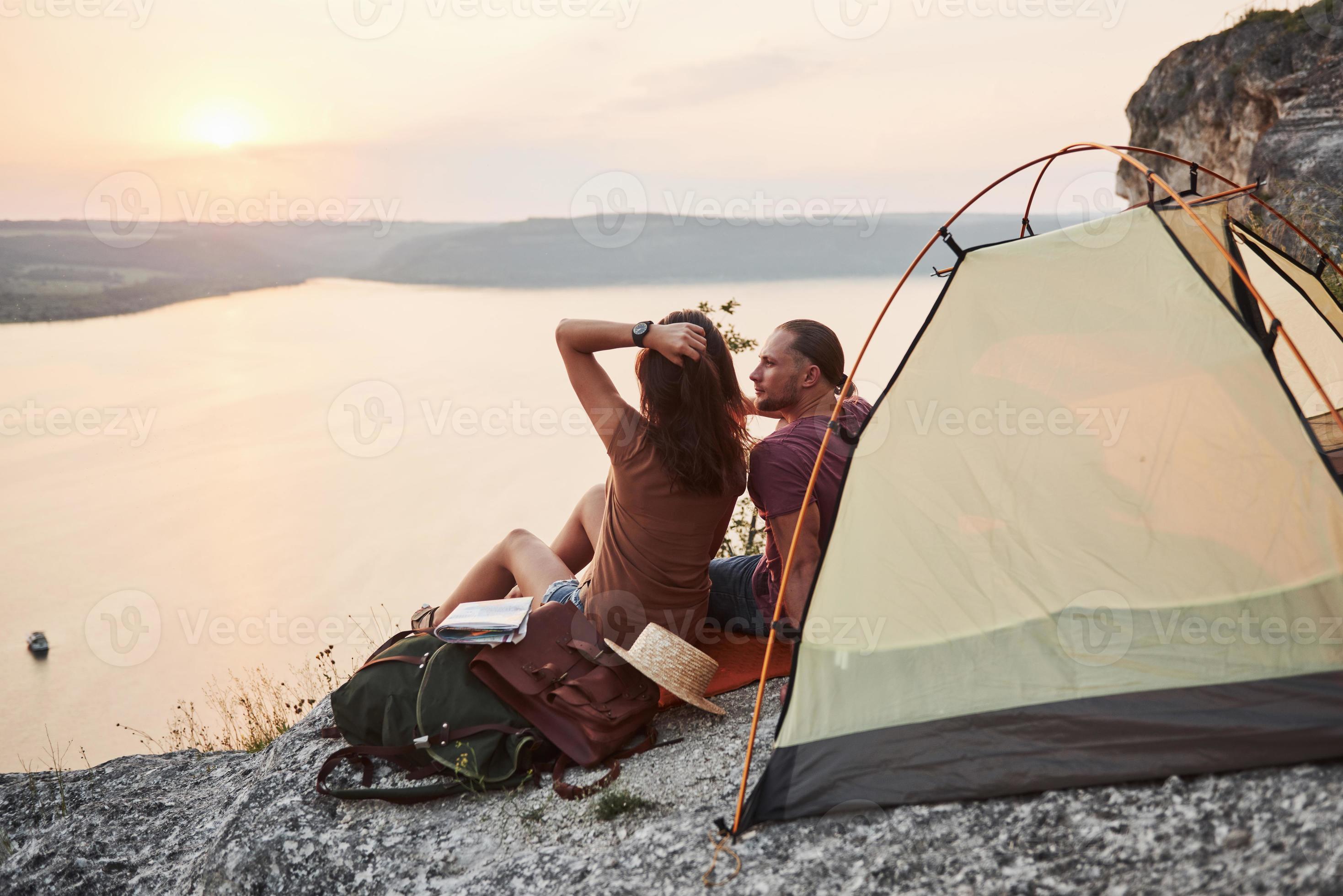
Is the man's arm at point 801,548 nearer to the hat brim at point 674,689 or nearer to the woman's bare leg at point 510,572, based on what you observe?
the hat brim at point 674,689

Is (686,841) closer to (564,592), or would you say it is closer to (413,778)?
(413,778)

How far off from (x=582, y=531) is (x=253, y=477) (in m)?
22.4

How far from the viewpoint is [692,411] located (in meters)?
3.21

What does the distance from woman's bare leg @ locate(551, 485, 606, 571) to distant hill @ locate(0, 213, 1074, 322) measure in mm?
22420

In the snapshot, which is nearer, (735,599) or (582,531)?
(735,599)

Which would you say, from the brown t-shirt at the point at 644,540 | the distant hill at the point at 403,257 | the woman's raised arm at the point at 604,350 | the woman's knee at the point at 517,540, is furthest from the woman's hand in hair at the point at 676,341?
the distant hill at the point at 403,257

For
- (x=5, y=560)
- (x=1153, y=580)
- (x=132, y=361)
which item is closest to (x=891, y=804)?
(x=1153, y=580)

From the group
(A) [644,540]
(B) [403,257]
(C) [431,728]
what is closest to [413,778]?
(C) [431,728]

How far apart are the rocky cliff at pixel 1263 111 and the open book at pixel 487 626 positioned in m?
6.26

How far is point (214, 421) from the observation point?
29984 mm

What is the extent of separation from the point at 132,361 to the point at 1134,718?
40954 mm

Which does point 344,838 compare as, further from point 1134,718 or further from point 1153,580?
point 1153,580

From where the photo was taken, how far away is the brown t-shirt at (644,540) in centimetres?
326

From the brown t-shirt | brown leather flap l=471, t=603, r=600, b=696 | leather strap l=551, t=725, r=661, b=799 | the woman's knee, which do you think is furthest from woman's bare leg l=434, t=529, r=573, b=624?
leather strap l=551, t=725, r=661, b=799
